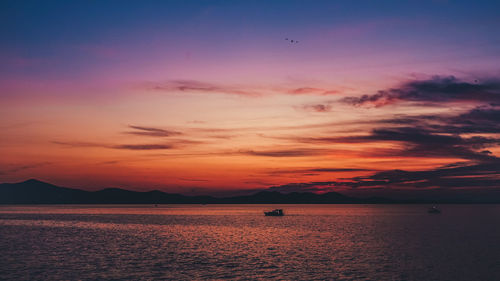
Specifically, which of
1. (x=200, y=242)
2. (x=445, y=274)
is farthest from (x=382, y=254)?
(x=200, y=242)

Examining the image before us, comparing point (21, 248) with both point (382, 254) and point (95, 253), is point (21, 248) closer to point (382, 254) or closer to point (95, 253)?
point (95, 253)

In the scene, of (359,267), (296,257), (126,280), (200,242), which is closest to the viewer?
(126,280)

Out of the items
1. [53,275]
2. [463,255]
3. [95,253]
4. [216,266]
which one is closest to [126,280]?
[53,275]

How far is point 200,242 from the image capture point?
325ft

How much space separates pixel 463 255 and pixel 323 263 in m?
26.8

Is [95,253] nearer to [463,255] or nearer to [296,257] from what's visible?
[296,257]

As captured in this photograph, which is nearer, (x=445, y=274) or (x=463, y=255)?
(x=445, y=274)

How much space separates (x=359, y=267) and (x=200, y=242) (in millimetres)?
44735

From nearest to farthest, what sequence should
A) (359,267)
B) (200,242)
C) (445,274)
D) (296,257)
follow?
(445,274) → (359,267) → (296,257) → (200,242)

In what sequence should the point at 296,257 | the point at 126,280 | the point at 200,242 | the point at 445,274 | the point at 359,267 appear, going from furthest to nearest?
the point at 200,242 < the point at 296,257 < the point at 359,267 < the point at 445,274 < the point at 126,280

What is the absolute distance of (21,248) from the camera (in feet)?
274

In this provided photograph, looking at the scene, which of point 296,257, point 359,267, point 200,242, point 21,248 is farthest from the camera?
point 200,242

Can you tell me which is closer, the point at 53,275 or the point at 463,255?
the point at 53,275

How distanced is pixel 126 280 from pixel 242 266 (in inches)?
664
